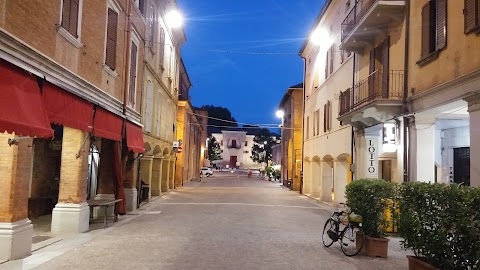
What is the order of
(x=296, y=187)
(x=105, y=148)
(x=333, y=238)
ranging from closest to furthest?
(x=333, y=238)
(x=105, y=148)
(x=296, y=187)

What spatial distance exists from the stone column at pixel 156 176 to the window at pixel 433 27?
1615 cm

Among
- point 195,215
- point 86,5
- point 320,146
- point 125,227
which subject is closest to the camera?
point 86,5

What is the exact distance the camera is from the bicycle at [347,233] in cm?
957

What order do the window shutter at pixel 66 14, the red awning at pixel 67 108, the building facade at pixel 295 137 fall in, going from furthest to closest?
the building facade at pixel 295 137 < the window shutter at pixel 66 14 < the red awning at pixel 67 108

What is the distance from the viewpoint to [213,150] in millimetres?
99375

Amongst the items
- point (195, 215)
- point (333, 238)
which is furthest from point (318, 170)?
point (333, 238)

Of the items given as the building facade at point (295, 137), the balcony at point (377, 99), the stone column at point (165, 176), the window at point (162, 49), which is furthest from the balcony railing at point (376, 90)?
the building facade at point (295, 137)

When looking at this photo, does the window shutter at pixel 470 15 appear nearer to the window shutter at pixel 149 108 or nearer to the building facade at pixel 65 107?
the building facade at pixel 65 107

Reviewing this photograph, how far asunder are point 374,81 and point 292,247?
747cm

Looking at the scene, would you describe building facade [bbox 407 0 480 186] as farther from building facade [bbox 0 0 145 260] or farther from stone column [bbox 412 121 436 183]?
building facade [bbox 0 0 145 260]

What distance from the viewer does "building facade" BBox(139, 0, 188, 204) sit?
66.5 feet

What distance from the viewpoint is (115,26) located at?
46.7 ft

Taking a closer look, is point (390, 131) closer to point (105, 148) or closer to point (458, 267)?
point (458, 267)

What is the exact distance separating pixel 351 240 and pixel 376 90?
6.50 metres
